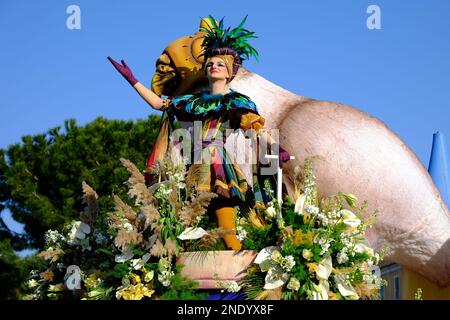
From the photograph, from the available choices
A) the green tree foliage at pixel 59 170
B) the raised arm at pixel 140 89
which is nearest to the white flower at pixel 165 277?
the raised arm at pixel 140 89

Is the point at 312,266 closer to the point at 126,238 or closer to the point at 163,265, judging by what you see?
the point at 163,265

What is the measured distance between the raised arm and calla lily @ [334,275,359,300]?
255cm

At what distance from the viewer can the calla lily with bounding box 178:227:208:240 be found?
5.70m

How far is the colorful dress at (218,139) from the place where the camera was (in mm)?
6312

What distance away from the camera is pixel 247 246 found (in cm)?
557

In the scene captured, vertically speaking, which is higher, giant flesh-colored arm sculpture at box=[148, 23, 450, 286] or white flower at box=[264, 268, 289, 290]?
giant flesh-colored arm sculpture at box=[148, 23, 450, 286]

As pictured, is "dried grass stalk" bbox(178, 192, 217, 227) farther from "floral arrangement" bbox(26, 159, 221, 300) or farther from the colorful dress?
the colorful dress

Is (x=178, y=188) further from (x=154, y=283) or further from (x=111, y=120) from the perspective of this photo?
(x=111, y=120)

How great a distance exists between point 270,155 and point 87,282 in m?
1.73

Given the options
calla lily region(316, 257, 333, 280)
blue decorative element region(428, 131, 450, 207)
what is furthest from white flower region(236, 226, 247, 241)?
blue decorative element region(428, 131, 450, 207)

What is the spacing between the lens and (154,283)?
5.66 m

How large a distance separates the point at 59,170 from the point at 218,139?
39.6 feet

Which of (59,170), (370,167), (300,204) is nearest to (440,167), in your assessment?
(370,167)
